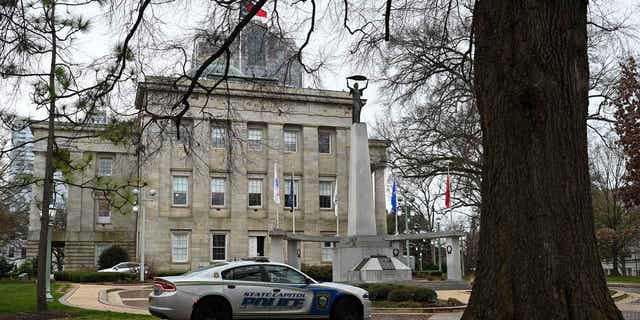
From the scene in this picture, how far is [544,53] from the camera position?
6.78 m

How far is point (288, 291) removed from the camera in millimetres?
13562

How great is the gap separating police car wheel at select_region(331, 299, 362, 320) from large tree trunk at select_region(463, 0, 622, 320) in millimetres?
7339

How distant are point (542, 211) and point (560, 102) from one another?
3.75ft

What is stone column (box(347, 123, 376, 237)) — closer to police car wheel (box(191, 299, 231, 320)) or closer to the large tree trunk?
police car wheel (box(191, 299, 231, 320))

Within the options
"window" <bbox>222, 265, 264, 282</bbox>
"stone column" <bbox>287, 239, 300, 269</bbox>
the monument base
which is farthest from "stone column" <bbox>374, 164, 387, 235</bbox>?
"window" <bbox>222, 265, 264, 282</bbox>

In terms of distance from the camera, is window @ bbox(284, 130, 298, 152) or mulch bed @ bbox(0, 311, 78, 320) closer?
mulch bed @ bbox(0, 311, 78, 320)

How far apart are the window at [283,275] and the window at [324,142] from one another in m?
45.4

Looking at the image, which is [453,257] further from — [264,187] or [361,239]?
[264,187]

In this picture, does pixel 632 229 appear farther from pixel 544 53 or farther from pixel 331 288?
pixel 544 53

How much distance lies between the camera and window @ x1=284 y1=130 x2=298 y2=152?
58469mm

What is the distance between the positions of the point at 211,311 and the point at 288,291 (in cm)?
166

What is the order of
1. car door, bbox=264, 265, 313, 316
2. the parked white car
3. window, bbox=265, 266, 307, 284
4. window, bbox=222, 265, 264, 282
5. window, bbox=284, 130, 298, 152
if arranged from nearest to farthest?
window, bbox=222, 265, 264, 282, car door, bbox=264, 265, 313, 316, window, bbox=265, 266, 307, 284, the parked white car, window, bbox=284, 130, 298, 152

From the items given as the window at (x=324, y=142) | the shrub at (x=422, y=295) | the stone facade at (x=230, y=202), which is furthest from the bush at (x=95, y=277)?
the shrub at (x=422, y=295)

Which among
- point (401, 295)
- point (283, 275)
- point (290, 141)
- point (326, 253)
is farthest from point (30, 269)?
point (283, 275)
